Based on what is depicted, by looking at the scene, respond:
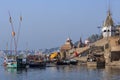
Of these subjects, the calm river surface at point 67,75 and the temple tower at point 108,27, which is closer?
the calm river surface at point 67,75

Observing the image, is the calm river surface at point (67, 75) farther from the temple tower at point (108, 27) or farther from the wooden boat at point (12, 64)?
the temple tower at point (108, 27)

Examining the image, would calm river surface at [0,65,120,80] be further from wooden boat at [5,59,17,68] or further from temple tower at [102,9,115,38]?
temple tower at [102,9,115,38]

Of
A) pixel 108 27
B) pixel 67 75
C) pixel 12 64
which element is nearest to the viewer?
pixel 67 75

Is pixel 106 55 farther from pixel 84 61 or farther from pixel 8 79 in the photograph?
pixel 8 79

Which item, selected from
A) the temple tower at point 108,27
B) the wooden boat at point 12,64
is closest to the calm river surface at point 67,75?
the wooden boat at point 12,64

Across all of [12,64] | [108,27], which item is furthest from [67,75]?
[108,27]

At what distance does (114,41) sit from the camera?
11338 cm

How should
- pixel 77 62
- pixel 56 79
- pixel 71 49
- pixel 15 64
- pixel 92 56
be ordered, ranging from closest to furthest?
pixel 56 79, pixel 15 64, pixel 92 56, pixel 77 62, pixel 71 49

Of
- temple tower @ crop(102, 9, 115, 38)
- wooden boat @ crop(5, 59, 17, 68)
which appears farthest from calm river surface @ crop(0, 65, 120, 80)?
temple tower @ crop(102, 9, 115, 38)

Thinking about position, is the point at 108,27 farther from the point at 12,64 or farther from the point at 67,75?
the point at 67,75

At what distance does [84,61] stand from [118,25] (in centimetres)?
1865

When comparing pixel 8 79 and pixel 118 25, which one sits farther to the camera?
pixel 118 25

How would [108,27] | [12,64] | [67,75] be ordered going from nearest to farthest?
[67,75] → [12,64] → [108,27]

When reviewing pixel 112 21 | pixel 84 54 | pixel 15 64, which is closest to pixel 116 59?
pixel 15 64
